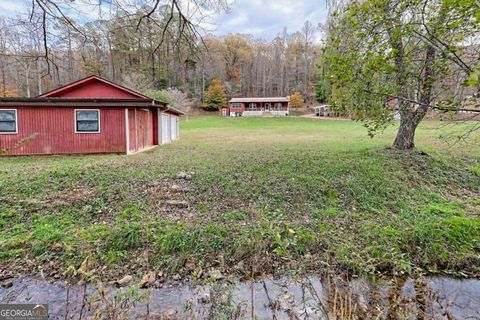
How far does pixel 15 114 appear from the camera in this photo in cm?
1019

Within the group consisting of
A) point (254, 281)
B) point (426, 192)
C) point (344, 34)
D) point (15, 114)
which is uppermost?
point (344, 34)

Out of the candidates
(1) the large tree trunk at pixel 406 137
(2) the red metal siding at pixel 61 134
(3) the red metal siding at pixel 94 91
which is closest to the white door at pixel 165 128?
(3) the red metal siding at pixel 94 91

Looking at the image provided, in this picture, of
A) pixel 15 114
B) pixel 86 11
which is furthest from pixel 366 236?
pixel 15 114

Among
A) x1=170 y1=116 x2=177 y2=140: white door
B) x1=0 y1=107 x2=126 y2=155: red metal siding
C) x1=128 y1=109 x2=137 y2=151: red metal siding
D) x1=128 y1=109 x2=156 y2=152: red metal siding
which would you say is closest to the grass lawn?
x1=0 y1=107 x2=126 y2=155: red metal siding

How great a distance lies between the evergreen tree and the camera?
44031 mm

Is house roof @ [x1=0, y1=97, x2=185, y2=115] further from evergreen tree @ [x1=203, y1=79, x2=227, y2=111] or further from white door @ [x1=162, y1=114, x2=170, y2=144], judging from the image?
evergreen tree @ [x1=203, y1=79, x2=227, y2=111]

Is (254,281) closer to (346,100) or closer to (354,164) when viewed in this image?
(346,100)

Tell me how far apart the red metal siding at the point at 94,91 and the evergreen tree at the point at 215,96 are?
3169 centimetres

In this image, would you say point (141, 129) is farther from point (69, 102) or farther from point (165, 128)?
point (165, 128)

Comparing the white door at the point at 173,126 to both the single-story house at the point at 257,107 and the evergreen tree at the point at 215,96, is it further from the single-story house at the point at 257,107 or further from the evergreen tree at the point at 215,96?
the evergreen tree at the point at 215,96

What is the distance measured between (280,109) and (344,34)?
132 feet

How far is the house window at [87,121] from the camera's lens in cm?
1061

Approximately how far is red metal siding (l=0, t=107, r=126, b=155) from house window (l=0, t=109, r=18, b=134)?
16cm

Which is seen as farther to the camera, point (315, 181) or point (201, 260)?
point (315, 181)
